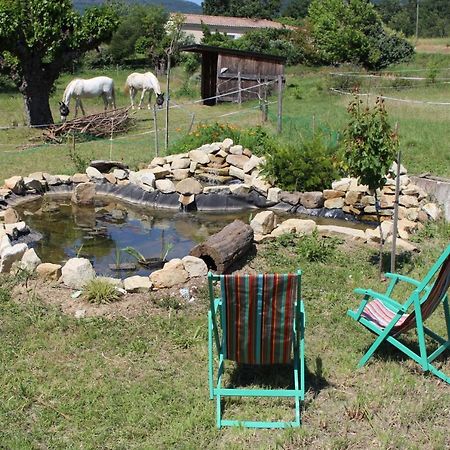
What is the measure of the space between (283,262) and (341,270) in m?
0.78

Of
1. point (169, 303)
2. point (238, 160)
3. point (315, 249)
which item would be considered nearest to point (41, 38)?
point (238, 160)

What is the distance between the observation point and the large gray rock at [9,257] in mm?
7523

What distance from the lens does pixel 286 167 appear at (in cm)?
1217

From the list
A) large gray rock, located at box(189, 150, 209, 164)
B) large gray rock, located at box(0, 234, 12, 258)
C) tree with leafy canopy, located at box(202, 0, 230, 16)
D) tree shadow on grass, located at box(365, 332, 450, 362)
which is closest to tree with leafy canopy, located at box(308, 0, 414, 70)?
large gray rock, located at box(189, 150, 209, 164)

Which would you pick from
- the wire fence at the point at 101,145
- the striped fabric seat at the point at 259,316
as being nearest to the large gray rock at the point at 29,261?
the striped fabric seat at the point at 259,316

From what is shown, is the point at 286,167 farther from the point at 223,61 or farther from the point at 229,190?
the point at 223,61

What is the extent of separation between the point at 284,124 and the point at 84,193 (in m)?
7.93

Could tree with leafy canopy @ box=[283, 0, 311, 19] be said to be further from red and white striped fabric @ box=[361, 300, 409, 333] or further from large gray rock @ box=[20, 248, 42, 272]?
red and white striped fabric @ box=[361, 300, 409, 333]

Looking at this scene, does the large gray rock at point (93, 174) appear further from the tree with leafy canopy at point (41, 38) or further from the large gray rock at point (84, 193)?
the tree with leafy canopy at point (41, 38)

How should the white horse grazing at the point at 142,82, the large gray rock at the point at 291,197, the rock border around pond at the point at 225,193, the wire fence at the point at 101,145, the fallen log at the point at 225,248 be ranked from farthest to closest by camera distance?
A: 1. the white horse grazing at the point at 142,82
2. the wire fence at the point at 101,145
3. the large gray rock at the point at 291,197
4. the rock border around pond at the point at 225,193
5. the fallen log at the point at 225,248

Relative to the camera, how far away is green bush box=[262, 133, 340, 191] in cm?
1200

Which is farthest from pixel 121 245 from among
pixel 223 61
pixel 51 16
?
pixel 223 61

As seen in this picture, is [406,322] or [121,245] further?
[121,245]

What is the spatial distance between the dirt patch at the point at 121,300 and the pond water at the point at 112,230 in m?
1.34
